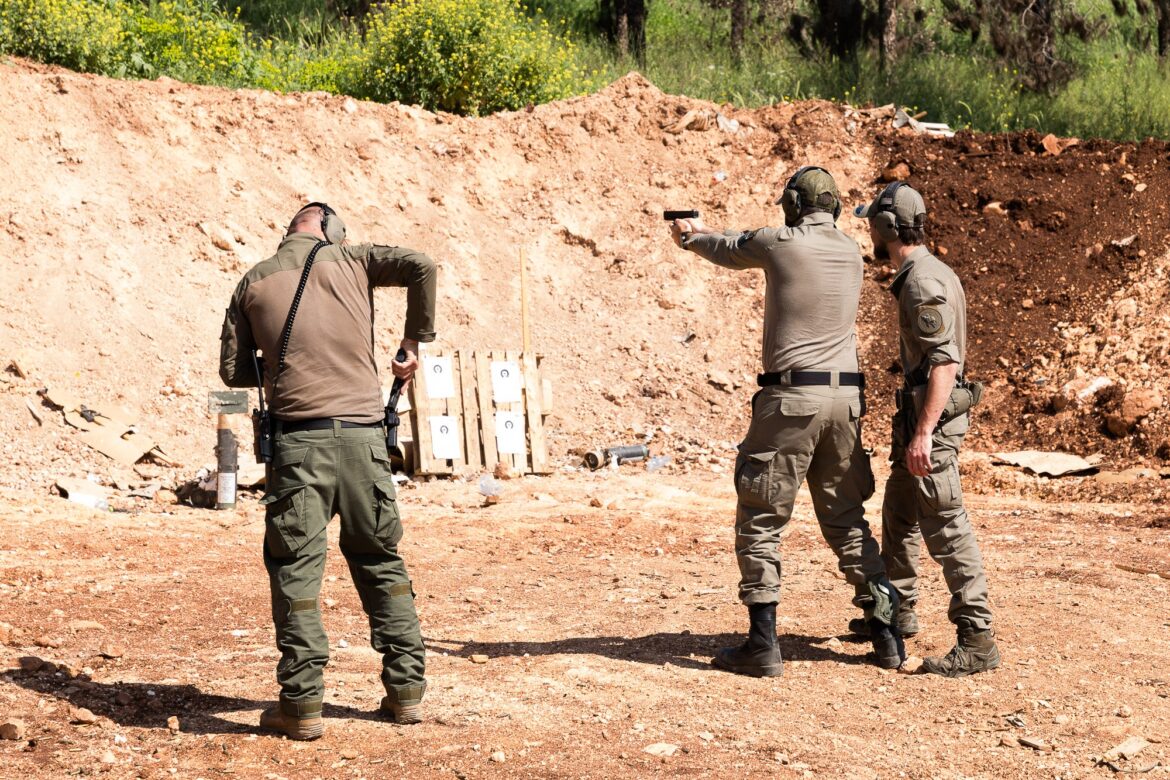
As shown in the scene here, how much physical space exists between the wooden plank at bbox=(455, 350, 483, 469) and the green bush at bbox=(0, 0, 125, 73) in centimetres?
720

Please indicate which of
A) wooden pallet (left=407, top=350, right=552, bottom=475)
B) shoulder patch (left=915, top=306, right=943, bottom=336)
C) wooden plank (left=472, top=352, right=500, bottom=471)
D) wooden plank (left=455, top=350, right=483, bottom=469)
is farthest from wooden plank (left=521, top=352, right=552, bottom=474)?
shoulder patch (left=915, top=306, right=943, bottom=336)

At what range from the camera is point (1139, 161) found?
16656 mm

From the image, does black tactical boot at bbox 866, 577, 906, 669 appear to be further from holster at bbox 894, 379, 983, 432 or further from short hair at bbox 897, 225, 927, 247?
short hair at bbox 897, 225, 927, 247

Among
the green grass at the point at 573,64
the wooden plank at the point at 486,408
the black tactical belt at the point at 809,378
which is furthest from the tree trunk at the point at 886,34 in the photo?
the black tactical belt at the point at 809,378

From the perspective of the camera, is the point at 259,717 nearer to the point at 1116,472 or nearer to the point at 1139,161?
the point at 1116,472

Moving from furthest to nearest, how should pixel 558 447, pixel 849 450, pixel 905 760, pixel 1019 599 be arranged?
pixel 558 447, pixel 1019 599, pixel 849 450, pixel 905 760

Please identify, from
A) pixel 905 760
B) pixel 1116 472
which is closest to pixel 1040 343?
pixel 1116 472

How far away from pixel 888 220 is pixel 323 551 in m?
2.86

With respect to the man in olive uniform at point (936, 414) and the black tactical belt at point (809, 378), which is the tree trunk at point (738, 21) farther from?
the black tactical belt at point (809, 378)

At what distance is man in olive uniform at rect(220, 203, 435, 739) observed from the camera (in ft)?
15.2

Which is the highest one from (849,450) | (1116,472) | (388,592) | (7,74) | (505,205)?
(7,74)

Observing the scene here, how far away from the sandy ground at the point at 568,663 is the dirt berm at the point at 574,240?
138 inches

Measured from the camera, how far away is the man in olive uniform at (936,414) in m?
5.41

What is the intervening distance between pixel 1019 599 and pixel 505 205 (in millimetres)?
10822
